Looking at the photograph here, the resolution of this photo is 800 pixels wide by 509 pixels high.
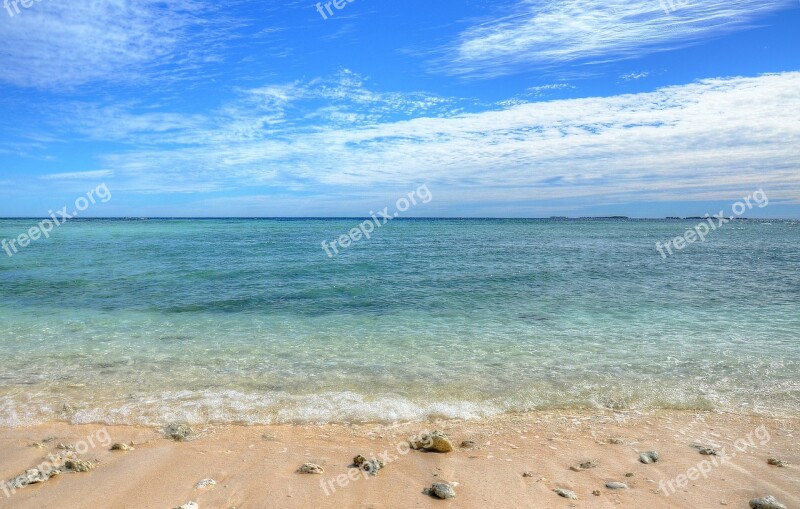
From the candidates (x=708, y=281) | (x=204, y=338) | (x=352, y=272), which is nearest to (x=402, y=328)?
(x=204, y=338)

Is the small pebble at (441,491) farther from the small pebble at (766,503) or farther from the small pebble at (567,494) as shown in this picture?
the small pebble at (766,503)

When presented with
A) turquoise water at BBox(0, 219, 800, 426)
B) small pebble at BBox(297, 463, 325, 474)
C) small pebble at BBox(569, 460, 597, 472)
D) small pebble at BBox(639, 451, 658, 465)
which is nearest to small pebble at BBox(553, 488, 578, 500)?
small pebble at BBox(569, 460, 597, 472)

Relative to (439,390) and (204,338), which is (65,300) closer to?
(204,338)

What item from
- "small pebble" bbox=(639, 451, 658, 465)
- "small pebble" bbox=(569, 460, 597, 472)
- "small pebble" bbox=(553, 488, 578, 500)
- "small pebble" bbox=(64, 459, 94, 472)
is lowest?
"small pebble" bbox=(639, 451, 658, 465)

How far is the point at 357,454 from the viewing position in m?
6.39

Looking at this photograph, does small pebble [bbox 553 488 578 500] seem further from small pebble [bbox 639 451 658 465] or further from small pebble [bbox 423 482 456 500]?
small pebble [bbox 639 451 658 465]

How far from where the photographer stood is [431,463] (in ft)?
20.0

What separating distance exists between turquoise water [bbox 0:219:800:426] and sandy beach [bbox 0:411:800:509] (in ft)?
2.08

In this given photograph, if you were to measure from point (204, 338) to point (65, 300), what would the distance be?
8.60m

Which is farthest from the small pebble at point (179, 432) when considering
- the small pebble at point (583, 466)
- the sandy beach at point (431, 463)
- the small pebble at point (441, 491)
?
the small pebble at point (583, 466)

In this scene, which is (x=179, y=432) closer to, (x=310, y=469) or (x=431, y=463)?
(x=310, y=469)

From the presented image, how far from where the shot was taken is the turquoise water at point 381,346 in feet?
27.3

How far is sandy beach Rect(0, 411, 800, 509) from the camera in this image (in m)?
5.30

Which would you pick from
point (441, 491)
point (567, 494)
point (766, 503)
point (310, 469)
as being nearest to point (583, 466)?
point (567, 494)
